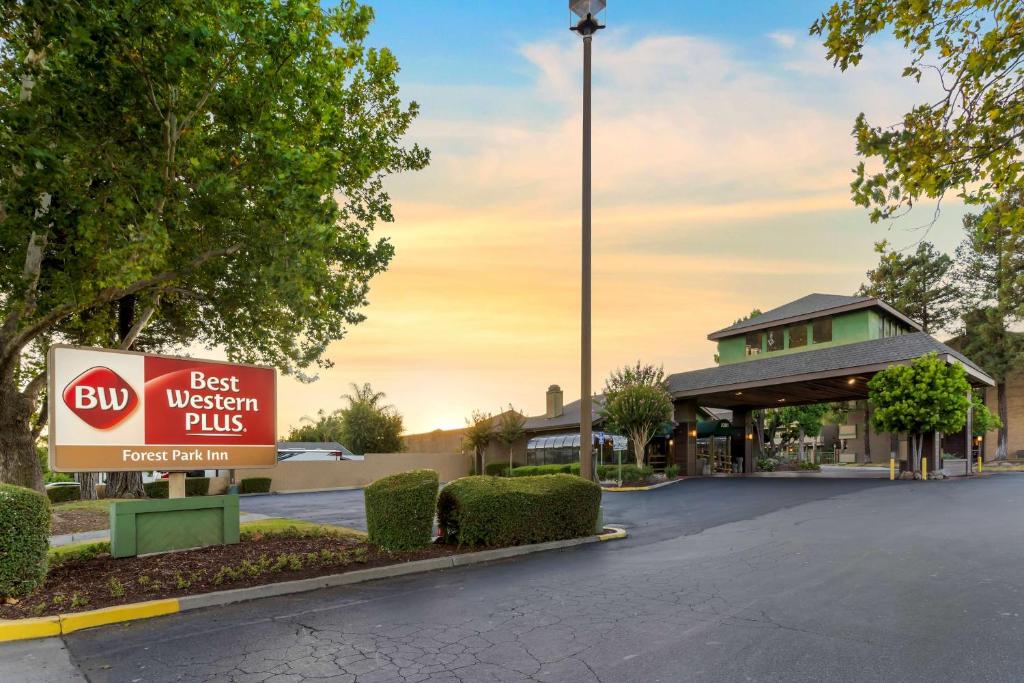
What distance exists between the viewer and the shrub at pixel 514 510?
37.1 ft

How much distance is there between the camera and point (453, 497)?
457 inches

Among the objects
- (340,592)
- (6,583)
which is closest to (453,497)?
(340,592)

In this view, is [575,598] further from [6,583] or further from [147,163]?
[147,163]

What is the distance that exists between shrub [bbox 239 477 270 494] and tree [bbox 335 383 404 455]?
1848 cm

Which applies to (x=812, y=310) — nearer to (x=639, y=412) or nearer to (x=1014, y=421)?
(x=639, y=412)

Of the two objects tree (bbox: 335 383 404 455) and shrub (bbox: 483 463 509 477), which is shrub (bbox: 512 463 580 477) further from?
tree (bbox: 335 383 404 455)

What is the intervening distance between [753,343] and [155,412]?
35.9 m

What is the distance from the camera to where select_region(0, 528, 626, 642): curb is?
670cm

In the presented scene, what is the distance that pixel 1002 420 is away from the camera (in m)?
Result: 50.8

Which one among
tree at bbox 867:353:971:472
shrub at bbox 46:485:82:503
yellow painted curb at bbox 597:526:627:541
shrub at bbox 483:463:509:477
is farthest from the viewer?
shrub at bbox 483:463:509:477

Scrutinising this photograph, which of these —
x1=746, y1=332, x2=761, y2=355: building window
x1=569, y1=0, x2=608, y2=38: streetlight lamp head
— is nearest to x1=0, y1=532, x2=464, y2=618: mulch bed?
x1=569, y1=0, x2=608, y2=38: streetlight lamp head

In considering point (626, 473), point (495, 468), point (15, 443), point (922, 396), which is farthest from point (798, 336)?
point (15, 443)

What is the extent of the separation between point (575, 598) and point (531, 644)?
6.47ft

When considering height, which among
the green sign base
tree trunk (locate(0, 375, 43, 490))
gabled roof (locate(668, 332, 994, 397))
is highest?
gabled roof (locate(668, 332, 994, 397))
